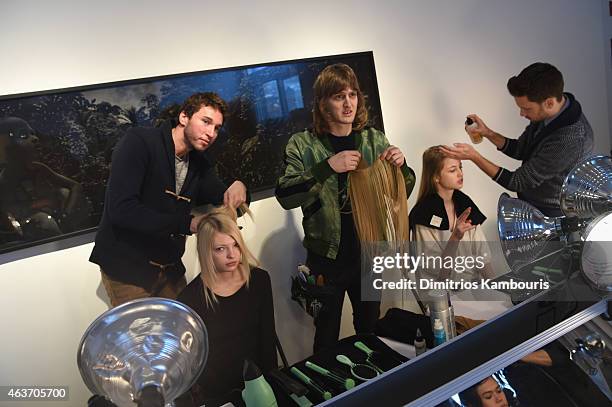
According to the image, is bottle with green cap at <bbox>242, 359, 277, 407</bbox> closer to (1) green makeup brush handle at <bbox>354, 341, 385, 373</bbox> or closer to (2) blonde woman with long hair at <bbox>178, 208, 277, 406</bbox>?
(1) green makeup brush handle at <bbox>354, 341, 385, 373</bbox>

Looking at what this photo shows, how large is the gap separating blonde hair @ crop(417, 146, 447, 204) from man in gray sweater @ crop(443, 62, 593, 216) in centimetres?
5

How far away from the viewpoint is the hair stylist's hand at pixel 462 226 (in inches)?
98.7

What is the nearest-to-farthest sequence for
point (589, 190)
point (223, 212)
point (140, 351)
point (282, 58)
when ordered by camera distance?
point (140, 351), point (589, 190), point (223, 212), point (282, 58)

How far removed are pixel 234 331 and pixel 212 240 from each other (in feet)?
1.27

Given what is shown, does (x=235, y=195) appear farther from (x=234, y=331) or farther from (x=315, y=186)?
(x=234, y=331)

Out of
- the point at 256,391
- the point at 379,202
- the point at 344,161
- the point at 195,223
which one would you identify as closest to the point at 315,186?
the point at 344,161

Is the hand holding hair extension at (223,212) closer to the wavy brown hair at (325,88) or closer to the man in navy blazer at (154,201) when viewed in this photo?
the man in navy blazer at (154,201)

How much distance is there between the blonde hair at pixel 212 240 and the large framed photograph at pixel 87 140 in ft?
0.55

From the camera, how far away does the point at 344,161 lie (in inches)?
87.4

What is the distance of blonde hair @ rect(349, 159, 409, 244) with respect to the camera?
2.28 metres

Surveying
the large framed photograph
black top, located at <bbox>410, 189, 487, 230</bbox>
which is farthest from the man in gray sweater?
the large framed photograph

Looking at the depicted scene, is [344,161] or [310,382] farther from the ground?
[344,161]

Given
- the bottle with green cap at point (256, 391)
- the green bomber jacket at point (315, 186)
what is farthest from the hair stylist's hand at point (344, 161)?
the bottle with green cap at point (256, 391)

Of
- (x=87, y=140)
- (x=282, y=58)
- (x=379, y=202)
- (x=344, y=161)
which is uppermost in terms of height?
(x=282, y=58)
